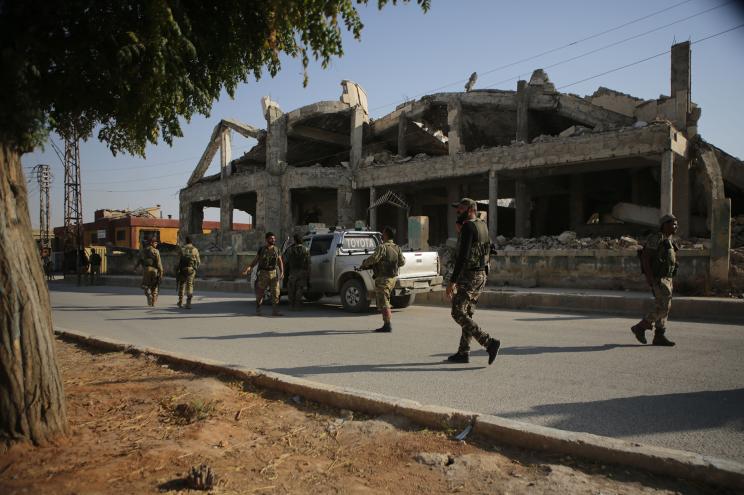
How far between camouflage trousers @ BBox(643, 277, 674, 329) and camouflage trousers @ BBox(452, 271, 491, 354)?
2647 mm

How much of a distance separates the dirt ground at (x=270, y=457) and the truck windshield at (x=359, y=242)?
702 cm

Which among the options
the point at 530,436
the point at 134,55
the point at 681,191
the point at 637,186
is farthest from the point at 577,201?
the point at 134,55

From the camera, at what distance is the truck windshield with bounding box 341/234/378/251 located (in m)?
10.9

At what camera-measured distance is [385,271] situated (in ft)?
25.9

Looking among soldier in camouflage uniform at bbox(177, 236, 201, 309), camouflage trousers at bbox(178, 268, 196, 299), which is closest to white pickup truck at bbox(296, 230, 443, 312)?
soldier in camouflage uniform at bbox(177, 236, 201, 309)

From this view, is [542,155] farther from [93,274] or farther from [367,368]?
[93,274]

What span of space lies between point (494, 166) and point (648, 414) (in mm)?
16924

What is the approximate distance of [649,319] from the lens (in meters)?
6.27

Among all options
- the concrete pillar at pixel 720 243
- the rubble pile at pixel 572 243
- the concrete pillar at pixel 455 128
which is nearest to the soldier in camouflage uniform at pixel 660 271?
the concrete pillar at pixel 720 243

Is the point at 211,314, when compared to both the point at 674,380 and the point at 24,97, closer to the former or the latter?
the point at 24,97

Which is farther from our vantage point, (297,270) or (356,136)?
(356,136)

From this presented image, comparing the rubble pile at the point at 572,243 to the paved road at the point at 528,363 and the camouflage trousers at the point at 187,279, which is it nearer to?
the paved road at the point at 528,363

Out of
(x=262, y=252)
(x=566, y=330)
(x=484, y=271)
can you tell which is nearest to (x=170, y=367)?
(x=484, y=271)

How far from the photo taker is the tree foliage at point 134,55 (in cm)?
304
